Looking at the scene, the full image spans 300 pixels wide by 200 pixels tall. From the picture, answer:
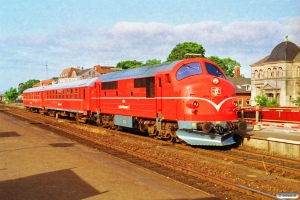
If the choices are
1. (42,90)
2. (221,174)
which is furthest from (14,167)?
(42,90)

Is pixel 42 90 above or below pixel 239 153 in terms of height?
above

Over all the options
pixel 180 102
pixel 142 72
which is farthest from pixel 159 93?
pixel 142 72

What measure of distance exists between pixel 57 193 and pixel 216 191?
13.0 feet

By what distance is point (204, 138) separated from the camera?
16031mm

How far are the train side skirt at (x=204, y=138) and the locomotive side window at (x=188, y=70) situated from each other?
2.53 meters

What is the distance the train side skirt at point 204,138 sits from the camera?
52.2 ft

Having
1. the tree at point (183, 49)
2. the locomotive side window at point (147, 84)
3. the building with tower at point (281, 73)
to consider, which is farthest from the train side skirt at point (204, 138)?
the tree at point (183, 49)

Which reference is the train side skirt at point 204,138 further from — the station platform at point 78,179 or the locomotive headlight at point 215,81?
the station platform at point 78,179

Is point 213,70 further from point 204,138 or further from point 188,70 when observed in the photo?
point 204,138

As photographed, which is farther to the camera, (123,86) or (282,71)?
(282,71)

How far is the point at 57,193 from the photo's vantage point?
344 inches

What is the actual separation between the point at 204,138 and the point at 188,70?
3.25 meters

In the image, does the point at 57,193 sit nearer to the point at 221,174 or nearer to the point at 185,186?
the point at 185,186

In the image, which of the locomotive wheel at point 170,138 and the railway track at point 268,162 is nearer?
the railway track at point 268,162
